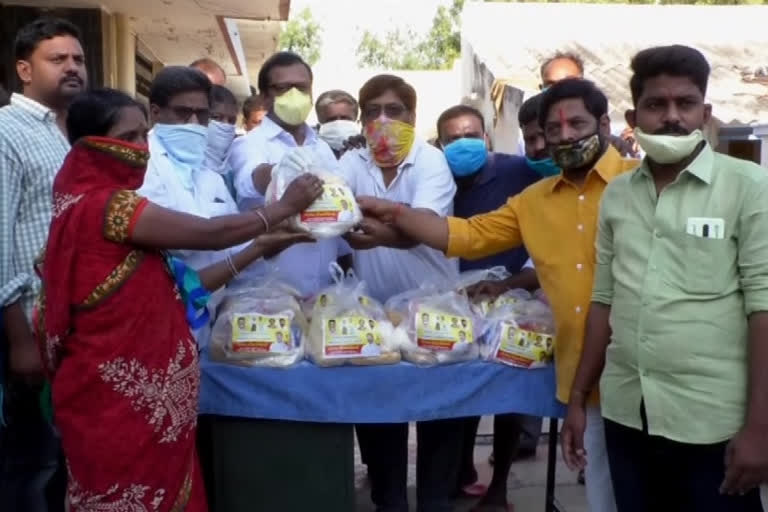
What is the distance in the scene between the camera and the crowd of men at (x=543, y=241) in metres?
2.22

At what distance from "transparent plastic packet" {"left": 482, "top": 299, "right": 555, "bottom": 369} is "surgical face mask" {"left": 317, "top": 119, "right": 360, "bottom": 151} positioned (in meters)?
1.48

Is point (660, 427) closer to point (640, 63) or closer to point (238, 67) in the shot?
point (640, 63)

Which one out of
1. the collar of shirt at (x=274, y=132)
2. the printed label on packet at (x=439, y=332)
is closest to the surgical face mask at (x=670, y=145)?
the printed label on packet at (x=439, y=332)

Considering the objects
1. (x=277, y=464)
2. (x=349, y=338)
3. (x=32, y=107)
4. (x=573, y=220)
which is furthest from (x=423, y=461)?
(x=32, y=107)

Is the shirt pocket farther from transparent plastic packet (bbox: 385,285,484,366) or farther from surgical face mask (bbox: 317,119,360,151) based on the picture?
surgical face mask (bbox: 317,119,360,151)

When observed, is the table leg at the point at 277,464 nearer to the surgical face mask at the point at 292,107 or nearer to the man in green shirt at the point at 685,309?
the man in green shirt at the point at 685,309

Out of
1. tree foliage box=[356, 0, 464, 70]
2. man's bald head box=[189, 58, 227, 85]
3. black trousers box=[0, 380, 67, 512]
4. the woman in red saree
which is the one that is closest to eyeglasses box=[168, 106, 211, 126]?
the woman in red saree

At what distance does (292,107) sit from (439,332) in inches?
47.8

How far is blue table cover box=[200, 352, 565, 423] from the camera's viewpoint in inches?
114

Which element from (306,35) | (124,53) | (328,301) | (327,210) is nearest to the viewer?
(327,210)

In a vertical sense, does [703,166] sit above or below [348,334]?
above

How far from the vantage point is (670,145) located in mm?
2277

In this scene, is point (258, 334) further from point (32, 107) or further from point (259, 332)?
point (32, 107)

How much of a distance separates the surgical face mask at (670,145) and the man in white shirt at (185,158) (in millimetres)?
1551
